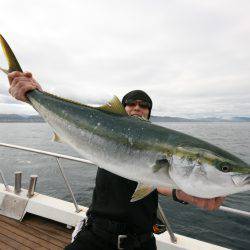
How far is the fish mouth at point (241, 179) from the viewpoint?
7.07 ft

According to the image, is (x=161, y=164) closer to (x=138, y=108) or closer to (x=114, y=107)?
(x=114, y=107)

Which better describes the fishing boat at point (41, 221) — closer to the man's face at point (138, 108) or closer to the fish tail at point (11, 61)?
the man's face at point (138, 108)

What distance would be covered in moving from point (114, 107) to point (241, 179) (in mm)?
1290

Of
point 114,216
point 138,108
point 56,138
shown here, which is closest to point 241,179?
point 114,216

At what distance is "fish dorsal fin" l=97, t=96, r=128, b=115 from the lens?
2771 mm

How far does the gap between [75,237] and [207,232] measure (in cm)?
1206

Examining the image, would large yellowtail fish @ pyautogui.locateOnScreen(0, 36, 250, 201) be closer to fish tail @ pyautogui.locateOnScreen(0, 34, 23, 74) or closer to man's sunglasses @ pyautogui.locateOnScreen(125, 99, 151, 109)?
fish tail @ pyautogui.locateOnScreen(0, 34, 23, 74)

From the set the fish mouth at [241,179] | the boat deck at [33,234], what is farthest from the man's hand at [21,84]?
the boat deck at [33,234]

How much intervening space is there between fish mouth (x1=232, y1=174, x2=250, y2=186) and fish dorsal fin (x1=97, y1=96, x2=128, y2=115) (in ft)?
3.73

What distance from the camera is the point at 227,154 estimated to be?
2.38 meters

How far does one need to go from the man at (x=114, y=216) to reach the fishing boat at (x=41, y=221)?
5.00ft

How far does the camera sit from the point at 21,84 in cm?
328

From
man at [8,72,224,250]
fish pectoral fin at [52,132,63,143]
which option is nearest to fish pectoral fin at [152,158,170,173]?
man at [8,72,224,250]

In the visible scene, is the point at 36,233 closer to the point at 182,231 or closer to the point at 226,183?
the point at 226,183
